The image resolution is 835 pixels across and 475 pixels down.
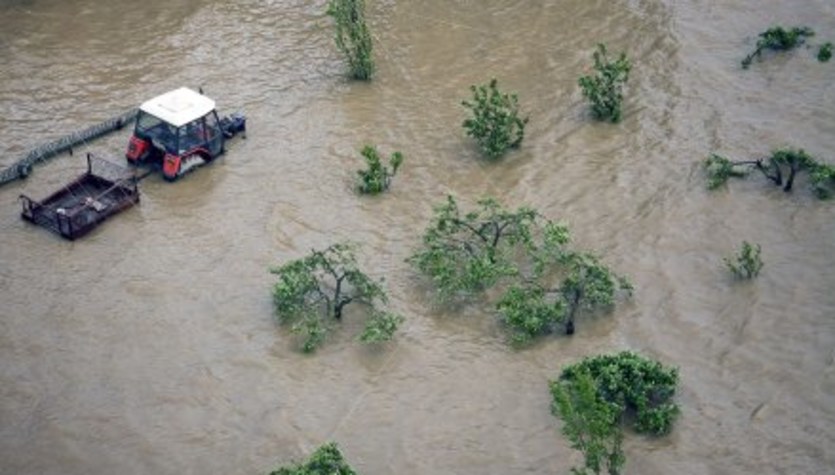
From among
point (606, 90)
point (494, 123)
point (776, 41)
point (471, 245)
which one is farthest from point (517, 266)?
point (776, 41)

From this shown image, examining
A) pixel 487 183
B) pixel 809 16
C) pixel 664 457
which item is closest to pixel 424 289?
pixel 487 183

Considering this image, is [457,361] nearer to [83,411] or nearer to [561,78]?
[83,411]

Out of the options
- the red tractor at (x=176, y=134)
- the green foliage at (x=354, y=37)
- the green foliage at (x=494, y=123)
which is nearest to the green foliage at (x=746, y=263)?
the green foliage at (x=494, y=123)

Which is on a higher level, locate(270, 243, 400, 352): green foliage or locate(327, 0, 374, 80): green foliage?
locate(327, 0, 374, 80): green foliage

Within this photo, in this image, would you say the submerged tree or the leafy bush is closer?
the leafy bush

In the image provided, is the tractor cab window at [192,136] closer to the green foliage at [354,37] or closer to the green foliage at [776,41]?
the green foliage at [354,37]

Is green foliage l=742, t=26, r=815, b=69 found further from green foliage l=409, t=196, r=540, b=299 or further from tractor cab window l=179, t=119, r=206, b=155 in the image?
tractor cab window l=179, t=119, r=206, b=155

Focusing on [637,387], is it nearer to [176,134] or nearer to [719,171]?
[719,171]

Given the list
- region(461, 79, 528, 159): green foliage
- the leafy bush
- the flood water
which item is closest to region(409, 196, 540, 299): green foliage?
the flood water
